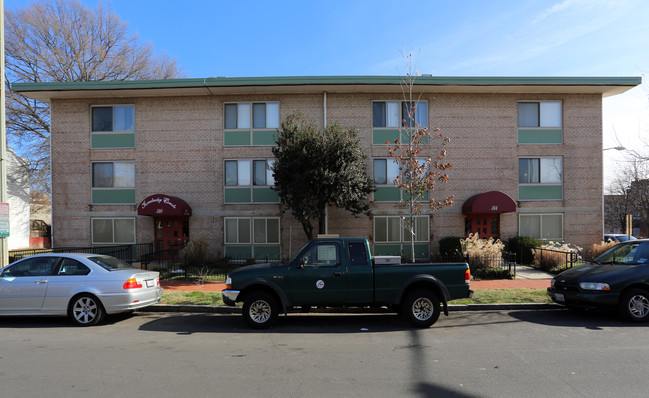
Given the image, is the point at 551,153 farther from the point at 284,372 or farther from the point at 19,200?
the point at 19,200

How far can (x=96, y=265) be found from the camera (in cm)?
804

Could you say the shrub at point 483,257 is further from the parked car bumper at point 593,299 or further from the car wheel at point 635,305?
the car wheel at point 635,305

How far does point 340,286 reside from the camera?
24.5 ft

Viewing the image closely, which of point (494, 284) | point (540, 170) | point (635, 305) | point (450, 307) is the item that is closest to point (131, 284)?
point (450, 307)

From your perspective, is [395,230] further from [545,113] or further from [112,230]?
[112,230]

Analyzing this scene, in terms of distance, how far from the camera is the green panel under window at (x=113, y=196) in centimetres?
1916

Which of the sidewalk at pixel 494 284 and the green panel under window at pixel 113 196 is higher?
the green panel under window at pixel 113 196

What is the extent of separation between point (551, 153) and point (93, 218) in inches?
908

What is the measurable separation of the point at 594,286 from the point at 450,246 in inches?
373

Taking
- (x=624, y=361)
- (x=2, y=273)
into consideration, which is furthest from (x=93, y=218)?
(x=624, y=361)

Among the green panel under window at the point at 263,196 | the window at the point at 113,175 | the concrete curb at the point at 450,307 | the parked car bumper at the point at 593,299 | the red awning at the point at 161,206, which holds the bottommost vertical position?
the concrete curb at the point at 450,307

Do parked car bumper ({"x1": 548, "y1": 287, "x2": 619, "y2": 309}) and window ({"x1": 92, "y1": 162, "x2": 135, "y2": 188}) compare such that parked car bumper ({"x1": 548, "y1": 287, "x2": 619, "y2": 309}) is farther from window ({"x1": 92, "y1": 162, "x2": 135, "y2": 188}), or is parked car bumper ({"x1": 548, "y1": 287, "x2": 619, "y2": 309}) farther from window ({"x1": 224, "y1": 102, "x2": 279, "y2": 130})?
window ({"x1": 92, "y1": 162, "x2": 135, "y2": 188})

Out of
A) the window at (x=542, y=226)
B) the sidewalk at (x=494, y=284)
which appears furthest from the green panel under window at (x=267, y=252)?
the window at (x=542, y=226)

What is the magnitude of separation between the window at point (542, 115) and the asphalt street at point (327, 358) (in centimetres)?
1312
